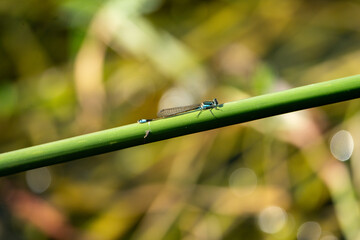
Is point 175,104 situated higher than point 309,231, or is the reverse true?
point 175,104

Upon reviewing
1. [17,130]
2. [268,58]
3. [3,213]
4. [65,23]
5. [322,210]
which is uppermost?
[65,23]

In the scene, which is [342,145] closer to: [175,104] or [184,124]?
[175,104]

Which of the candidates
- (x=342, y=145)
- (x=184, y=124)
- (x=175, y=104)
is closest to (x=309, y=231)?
(x=342, y=145)

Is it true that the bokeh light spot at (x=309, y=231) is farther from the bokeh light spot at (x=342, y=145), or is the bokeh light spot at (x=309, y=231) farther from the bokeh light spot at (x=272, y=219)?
the bokeh light spot at (x=342, y=145)

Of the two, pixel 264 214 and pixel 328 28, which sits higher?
pixel 328 28

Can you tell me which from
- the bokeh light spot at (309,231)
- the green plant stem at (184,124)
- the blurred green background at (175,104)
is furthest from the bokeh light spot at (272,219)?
the green plant stem at (184,124)

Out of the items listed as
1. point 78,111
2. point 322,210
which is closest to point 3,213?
point 78,111

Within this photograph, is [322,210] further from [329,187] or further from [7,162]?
[7,162]
